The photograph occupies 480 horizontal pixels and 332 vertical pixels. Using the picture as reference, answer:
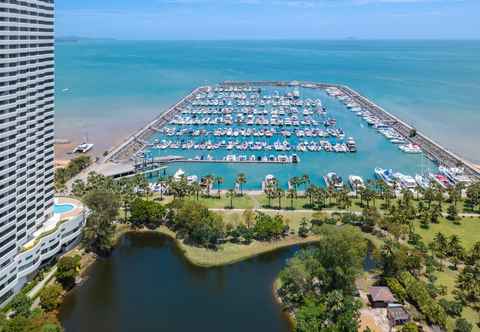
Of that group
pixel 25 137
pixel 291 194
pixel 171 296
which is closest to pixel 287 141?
pixel 291 194

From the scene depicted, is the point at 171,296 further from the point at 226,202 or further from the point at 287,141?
the point at 287,141

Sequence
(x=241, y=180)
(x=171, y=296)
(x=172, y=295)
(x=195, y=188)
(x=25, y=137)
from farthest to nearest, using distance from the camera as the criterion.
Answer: (x=241, y=180)
(x=195, y=188)
(x=172, y=295)
(x=171, y=296)
(x=25, y=137)

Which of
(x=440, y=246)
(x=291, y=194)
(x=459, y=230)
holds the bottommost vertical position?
(x=459, y=230)

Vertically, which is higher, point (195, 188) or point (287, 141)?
point (287, 141)

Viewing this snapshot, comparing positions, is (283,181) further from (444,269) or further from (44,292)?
(44,292)

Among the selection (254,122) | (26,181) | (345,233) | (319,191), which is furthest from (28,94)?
(254,122)

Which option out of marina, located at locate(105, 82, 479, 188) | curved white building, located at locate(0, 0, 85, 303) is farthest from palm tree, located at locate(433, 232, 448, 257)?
curved white building, located at locate(0, 0, 85, 303)

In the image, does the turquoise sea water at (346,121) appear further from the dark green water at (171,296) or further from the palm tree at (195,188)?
the dark green water at (171,296)
